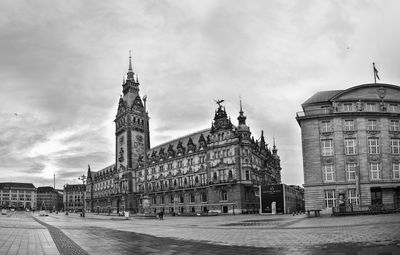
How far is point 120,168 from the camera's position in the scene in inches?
5482

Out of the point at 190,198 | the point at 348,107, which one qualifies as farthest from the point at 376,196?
the point at 190,198

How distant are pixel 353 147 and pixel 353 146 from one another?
153mm

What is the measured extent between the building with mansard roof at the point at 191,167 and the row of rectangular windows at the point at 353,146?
94.3 feet

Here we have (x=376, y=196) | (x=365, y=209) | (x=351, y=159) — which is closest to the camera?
(x=365, y=209)

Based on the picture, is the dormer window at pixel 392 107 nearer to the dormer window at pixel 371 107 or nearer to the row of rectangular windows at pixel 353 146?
the dormer window at pixel 371 107

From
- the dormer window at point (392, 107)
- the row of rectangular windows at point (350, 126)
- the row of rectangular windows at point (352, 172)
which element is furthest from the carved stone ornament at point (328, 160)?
the dormer window at point (392, 107)

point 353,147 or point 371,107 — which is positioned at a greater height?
point 371,107

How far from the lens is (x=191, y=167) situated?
107875 mm

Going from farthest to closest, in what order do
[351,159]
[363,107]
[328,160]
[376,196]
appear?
[363,107]
[328,160]
[351,159]
[376,196]

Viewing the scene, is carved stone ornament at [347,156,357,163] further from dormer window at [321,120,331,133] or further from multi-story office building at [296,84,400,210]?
dormer window at [321,120,331,133]

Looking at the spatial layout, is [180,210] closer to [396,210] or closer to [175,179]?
[175,179]

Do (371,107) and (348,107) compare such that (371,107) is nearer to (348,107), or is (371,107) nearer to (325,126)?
(348,107)

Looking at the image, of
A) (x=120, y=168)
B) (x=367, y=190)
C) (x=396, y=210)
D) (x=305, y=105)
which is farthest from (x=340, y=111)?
(x=120, y=168)

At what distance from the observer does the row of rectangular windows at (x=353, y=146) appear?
5856 centimetres
